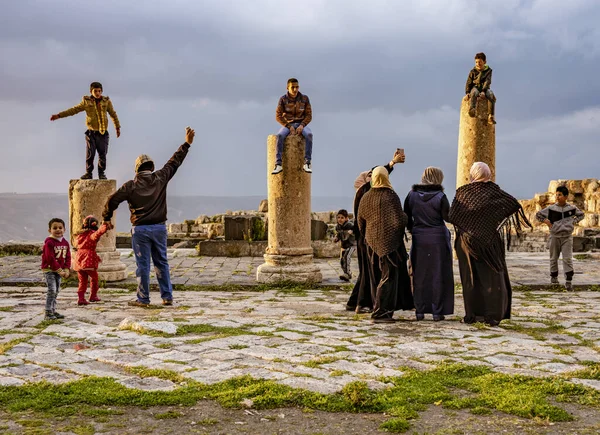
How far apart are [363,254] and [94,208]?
19.0 feet

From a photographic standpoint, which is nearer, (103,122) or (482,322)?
(482,322)

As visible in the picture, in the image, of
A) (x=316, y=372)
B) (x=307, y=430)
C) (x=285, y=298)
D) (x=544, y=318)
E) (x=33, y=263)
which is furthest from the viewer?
(x=33, y=263)

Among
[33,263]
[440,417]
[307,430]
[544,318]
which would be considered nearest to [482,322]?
[544,318]

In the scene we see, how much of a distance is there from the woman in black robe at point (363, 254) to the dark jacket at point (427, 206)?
563mm

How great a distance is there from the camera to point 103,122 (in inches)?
486

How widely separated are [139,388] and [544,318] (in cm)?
529

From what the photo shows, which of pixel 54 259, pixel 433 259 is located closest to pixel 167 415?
pixel 54 259

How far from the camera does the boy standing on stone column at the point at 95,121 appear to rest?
1223cm

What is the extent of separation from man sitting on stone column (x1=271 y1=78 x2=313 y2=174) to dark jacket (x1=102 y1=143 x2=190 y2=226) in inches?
128

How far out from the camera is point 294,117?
12.0m

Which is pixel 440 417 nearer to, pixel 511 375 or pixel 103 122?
pixel 511 375

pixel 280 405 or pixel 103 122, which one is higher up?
pixel 103 122

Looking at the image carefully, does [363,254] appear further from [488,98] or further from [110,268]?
[488,98]

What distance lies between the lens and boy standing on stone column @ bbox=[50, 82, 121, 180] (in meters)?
12.2
